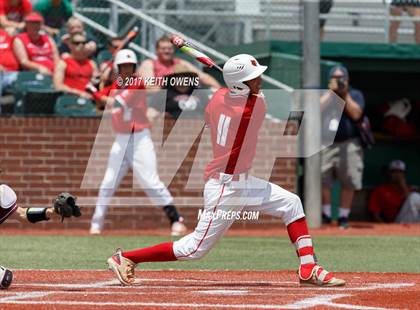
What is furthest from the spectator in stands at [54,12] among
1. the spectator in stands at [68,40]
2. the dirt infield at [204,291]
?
the dirt infield at [204,291]

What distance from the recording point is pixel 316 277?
315 inches

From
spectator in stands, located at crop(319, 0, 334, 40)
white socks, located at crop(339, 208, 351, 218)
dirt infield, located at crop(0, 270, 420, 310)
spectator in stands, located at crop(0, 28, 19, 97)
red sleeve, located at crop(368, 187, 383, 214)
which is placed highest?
spectator in stands, located at crop(319, 0, 334, 40)

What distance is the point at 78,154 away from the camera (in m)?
15.0

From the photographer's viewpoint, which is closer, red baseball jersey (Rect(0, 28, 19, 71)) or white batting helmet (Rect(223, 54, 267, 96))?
white batting helmet (Rect(223, 54, 267, 96))

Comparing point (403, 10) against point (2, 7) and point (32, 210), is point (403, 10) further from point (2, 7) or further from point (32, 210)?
point (32, 210)

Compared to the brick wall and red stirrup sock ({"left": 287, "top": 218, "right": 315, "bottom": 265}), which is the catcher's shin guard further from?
the brick wall

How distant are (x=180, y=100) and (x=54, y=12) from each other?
267cm

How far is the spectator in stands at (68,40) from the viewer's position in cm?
1492

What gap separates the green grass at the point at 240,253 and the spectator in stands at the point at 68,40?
2850mm

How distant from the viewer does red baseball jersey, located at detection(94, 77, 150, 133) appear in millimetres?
13234

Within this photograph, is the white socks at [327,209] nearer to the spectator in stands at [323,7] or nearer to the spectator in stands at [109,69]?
the spectator in stands at [323,7]

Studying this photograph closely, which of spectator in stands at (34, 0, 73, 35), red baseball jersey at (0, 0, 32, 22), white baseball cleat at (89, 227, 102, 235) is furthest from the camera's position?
spectator in stands at (34, 0, 73, 35)

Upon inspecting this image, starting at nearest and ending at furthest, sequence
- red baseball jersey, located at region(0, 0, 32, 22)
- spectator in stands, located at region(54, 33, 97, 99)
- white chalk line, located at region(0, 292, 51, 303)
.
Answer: white chalk line, located at region(0, 292, 51, 303) < spectator in stands, located at region(54, 33, 97, 99) < red baseball jersey, located at region(0, 0, 32, 22)

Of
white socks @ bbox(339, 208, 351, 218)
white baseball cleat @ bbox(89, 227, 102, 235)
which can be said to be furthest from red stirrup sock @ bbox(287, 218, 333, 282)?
white socks @ bbox(339, 208, 351, 218)
